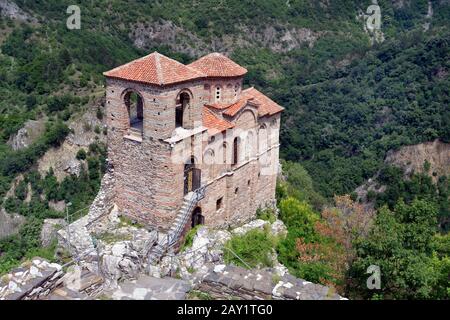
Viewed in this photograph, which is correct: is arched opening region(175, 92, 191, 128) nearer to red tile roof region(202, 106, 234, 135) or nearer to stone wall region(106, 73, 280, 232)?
stone wall region(106, 73, 280, 232)

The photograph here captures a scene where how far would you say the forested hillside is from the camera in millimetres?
42256

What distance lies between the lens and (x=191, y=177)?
24297 millimetres

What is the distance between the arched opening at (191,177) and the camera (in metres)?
23.8

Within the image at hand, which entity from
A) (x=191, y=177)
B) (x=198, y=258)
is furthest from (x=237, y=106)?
(x=198, y=258)

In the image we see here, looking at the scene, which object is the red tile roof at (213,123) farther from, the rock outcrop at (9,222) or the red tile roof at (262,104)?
the rock outcrop at (9,222)

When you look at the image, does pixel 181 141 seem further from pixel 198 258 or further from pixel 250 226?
pixel 250 226

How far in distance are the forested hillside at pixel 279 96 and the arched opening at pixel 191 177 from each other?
15.6 feet

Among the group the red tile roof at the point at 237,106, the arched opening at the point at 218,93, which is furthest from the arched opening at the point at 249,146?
the arched opening at the point at 218,93

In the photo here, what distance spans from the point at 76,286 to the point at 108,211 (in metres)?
11.5

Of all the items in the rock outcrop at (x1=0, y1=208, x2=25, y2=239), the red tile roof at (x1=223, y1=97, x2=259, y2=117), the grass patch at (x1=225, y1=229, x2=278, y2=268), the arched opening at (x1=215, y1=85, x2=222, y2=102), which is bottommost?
the rock outcrop at (x1=0, y1=208, x2=25, y2=239)

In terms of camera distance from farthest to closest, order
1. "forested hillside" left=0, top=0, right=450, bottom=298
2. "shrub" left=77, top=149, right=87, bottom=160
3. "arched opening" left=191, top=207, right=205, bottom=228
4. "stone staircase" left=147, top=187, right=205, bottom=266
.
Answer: "shrub" left=77, top=149, right=87, bottom=160 → "forested hillside" left=0, top=0, right=450, bottom=298 → "arched opening" left=191, top=207, right=205, bottom=228 → "stone staircase" left=147, top=187, right=205, bottom=266

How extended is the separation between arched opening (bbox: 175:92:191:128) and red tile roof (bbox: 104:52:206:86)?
1.03m

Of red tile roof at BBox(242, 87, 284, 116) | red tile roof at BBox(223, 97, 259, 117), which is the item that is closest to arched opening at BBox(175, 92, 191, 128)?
red tile roof at BBox(223, 97, 259, 117)
